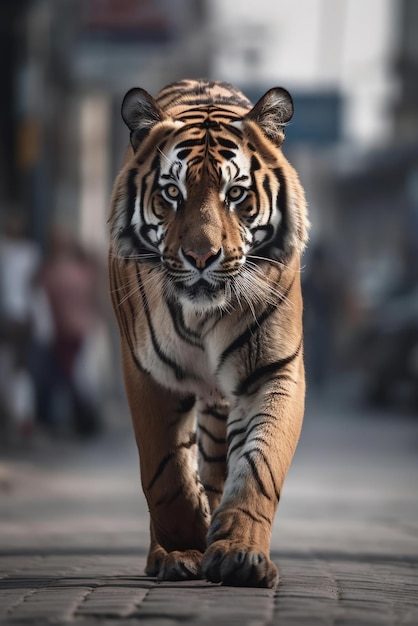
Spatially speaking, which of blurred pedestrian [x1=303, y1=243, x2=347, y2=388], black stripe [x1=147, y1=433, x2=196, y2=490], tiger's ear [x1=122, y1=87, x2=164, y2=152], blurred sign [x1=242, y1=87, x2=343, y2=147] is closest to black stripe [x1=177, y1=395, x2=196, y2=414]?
black stripe [x1=147, y1=433, x2=196, y2=490]

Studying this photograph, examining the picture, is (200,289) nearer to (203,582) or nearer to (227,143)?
(227,143)

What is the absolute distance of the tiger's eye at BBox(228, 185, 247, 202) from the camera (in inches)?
243

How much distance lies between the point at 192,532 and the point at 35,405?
10447 millimetres

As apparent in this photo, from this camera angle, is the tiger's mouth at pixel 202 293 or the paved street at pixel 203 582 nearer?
the paved street at pixel 203 582

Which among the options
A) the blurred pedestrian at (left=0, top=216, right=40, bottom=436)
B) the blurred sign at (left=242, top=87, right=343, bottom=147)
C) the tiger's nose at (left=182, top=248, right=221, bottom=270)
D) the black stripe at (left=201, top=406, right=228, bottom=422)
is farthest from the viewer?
the blurred sign at (left=242, top=87, right=343, bottom=147)

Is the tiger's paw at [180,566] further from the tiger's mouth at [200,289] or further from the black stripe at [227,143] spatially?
the black stripe at [227,143]

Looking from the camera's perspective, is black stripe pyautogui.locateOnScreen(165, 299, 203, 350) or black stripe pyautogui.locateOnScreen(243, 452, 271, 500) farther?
black stripe pyautogui.locateOnScreen(165, 299, 203, 350)

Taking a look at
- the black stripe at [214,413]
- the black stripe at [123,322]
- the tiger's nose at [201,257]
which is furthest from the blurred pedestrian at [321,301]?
the tiger's nose at [201,257]

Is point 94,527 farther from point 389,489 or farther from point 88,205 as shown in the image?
point 88,205

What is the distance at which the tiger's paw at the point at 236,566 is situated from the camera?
563 cm

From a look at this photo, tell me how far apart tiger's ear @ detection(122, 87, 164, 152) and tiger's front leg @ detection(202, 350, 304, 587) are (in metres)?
0.98

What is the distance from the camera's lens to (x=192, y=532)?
20.6 ft

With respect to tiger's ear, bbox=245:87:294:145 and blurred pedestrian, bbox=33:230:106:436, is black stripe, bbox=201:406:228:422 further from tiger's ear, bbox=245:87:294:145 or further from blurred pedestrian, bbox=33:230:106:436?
blurred pedestrian, bbox=33:230:106:436

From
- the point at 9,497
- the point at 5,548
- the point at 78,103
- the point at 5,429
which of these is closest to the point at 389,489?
the point at 9,497
